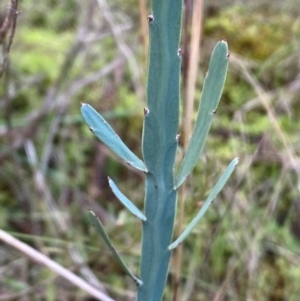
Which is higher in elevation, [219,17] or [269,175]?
[219,17]

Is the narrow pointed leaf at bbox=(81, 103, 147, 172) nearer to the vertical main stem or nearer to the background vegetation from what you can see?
the vertical main stem

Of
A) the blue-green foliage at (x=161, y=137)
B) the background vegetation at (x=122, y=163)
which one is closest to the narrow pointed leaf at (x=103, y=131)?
the blue-green foliage at (x=161, y=137)

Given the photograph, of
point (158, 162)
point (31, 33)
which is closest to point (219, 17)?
point (31, 33)

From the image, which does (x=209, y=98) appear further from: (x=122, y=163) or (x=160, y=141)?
(x=122, y=163)

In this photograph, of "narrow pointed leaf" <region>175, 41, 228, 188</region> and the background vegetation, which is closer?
"narrow pointed leaf" <region>175, 41, 228, 188</region>

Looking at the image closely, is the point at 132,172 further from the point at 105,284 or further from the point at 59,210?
the point at 105,284

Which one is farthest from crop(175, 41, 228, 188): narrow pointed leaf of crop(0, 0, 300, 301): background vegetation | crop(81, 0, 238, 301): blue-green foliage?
crop(0, 0, 300, 301): background vegetation

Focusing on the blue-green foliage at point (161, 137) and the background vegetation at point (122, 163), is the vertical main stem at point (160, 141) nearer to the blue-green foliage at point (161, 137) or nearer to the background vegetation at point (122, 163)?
the blue-green foliage at point (161, 137)
